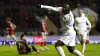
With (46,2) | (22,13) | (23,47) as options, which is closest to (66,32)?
(23,47)

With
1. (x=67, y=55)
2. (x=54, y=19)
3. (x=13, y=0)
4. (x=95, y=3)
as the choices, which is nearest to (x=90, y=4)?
(x=95, y=3)

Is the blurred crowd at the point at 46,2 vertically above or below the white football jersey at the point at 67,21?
below

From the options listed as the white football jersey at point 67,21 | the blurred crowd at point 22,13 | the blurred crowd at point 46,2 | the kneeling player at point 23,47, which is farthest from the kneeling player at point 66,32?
the blurred crowd at point 46,2

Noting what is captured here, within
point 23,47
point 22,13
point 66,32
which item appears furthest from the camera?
point 22,13

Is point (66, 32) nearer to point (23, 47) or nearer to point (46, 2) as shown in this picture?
point (23, 47)

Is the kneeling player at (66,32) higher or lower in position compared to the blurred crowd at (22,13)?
higher

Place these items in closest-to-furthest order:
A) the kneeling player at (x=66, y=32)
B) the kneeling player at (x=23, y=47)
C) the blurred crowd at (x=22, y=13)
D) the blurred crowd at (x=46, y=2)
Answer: the kneeling player at (x=66, y=32)
the kneeling player at (x=23, y=47)
the blurred crowd at (x=22, y=13)
the blurred crowd at (x=46, y=2)

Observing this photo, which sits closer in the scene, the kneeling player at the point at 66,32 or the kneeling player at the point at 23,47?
the kneeling player at the point at 66,32

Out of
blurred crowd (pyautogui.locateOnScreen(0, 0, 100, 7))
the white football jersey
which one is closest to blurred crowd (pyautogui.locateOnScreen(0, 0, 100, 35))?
blurred crowd (pyautogui.locateOnScreen(0, 0, 100, 7))

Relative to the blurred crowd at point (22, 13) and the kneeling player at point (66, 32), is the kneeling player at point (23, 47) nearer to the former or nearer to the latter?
the kneeling player at point (66, 32)

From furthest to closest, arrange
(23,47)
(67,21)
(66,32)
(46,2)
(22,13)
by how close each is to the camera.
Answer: (46,2), (22,13), (23,47), (66,32), (67,21)

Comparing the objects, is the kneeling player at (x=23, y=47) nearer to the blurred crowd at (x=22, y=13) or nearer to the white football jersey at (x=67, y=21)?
the white football jersey at (x=67, y=21)

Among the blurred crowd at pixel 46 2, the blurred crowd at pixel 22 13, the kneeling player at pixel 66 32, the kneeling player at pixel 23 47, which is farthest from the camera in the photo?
the blurred crowd at pixel 46 2

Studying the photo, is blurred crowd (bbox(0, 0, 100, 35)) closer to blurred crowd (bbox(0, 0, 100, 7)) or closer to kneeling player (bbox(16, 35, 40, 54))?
blurred crowd (bbox(0, 0, 100, 7))
